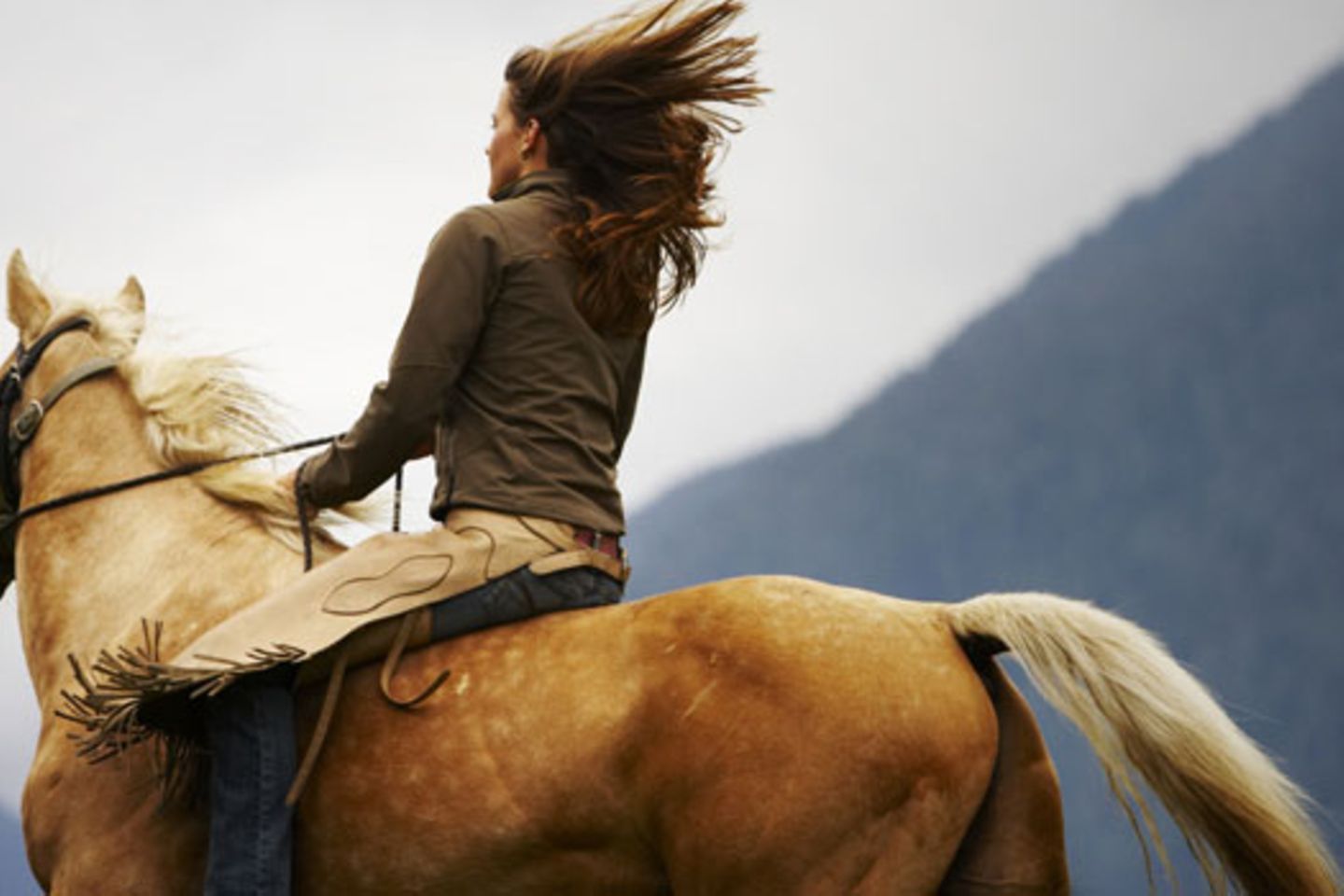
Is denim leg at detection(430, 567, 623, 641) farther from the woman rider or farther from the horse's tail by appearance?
the horse's tail

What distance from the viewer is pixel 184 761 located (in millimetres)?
3367

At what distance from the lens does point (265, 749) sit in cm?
327

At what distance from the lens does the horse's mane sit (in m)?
3.92

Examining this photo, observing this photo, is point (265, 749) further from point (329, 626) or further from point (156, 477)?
point (156, 477)

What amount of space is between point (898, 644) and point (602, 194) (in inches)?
51.6

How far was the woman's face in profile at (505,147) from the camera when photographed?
377cm

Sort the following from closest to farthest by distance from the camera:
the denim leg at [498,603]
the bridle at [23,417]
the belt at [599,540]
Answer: the denim leg at [498,603] → the belt at [599,540] → the bridle at [23,417]

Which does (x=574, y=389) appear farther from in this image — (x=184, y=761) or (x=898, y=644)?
(x=184, y=761)

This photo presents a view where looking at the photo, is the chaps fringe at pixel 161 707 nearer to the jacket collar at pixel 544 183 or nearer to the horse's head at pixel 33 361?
the horse's head at pixel 33 361

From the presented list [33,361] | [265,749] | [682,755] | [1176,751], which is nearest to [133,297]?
[33,361]

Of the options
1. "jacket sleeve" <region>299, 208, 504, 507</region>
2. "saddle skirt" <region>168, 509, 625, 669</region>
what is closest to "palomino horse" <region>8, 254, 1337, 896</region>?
"saddle skirt" <region>168, 509, 625, 669</region>

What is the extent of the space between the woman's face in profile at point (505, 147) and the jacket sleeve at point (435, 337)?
0.29 m

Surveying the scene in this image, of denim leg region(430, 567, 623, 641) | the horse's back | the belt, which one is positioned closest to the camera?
the horse's back

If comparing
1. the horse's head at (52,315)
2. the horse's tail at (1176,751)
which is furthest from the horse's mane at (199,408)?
the horse's tail at (1176,751)
